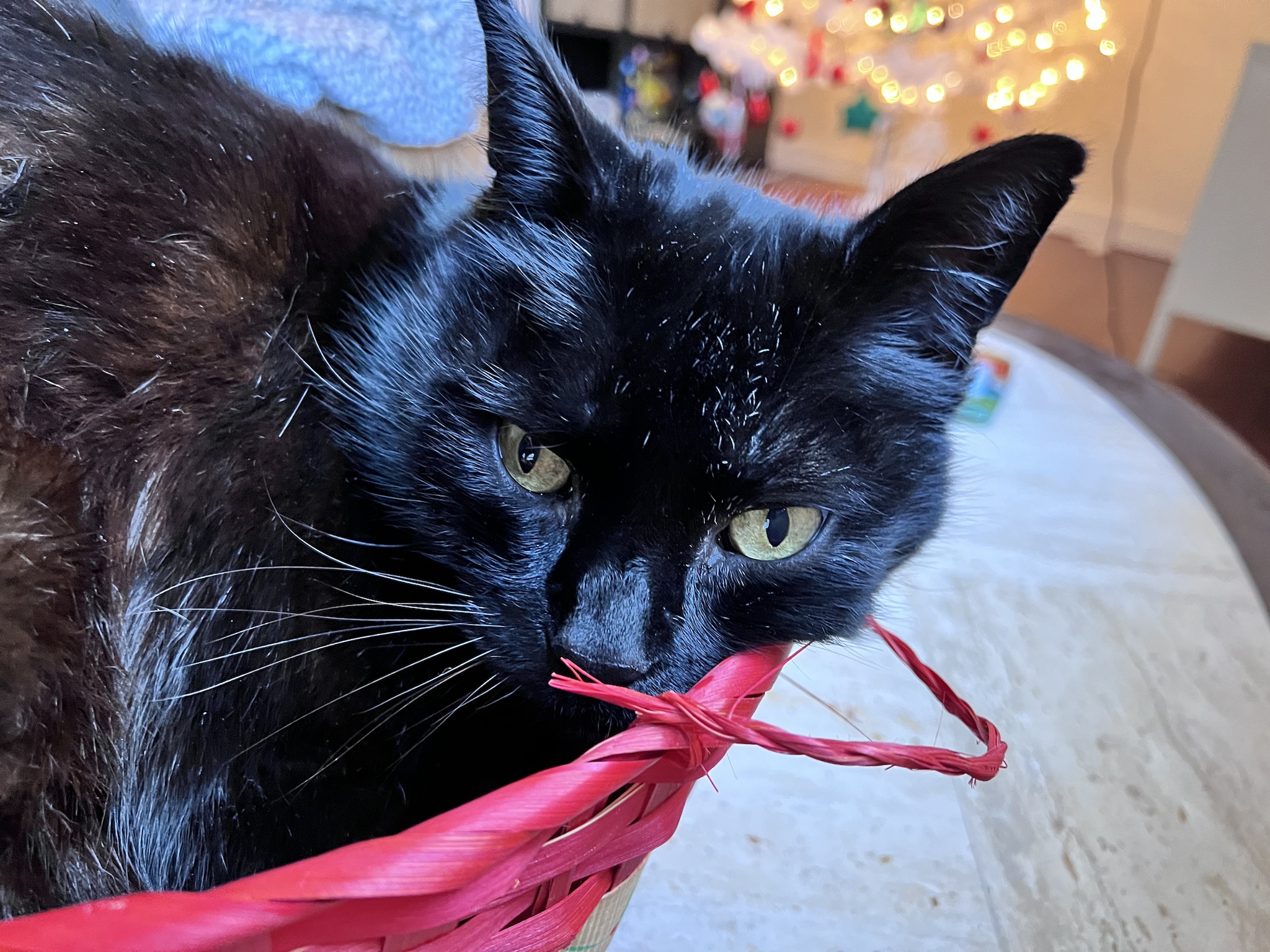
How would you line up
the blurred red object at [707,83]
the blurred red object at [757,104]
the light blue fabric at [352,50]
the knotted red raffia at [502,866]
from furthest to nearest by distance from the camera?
the blurred red object at [757,104] < the blurred red object at [707,83] < the light blue fabric at [352,50] < the knotted red raffia at [502,866]

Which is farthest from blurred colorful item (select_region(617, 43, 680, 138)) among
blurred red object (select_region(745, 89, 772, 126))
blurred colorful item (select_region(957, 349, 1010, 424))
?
blurred colorful item (select_region(957, 349, 1010, 424))

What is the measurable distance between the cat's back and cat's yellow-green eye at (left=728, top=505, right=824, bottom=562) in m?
0.32

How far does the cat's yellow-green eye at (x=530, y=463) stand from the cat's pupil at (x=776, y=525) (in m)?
0.13

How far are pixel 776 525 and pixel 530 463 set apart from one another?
166mm

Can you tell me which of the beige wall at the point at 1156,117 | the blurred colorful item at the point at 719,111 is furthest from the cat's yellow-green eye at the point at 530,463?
the blurred colorful item at the point at 719,111

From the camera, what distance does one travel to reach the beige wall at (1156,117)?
202 cm

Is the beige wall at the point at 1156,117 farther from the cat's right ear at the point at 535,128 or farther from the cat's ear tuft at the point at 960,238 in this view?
the cat's right ear at the point at 535,128

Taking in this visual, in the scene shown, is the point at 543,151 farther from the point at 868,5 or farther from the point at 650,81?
the point at 650,81

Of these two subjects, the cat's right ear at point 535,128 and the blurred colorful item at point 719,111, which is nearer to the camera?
the cat's right ear at point 535,128

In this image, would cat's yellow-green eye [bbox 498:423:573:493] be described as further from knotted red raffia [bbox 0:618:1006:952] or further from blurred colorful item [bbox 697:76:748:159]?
blurred colorful item [bbox 697:76:748:159]

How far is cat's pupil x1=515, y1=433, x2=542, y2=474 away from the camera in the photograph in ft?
1.85

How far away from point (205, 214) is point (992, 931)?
2.46 feet

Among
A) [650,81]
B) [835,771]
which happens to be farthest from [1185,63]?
[835,771]

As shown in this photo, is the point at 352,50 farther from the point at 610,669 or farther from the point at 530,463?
the point at 610,669
